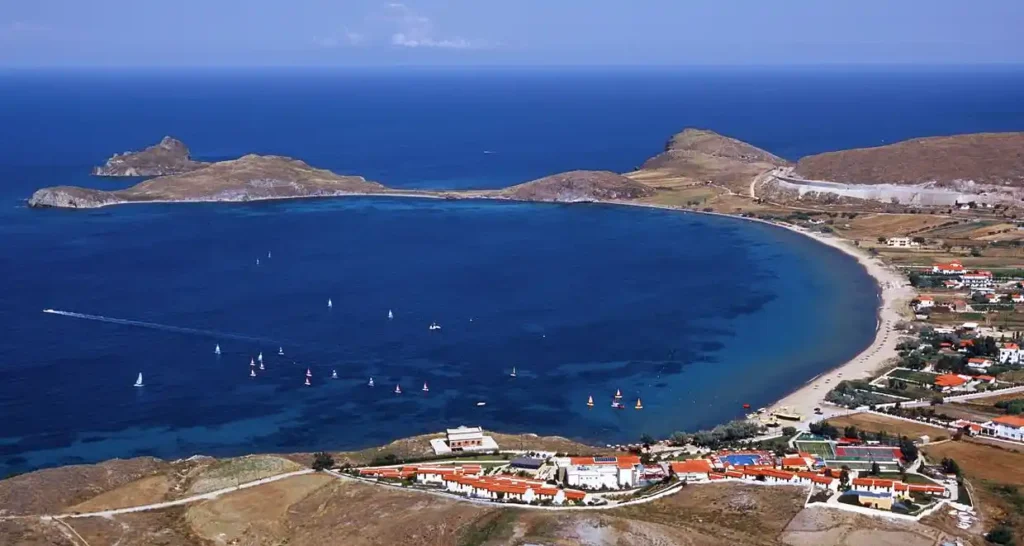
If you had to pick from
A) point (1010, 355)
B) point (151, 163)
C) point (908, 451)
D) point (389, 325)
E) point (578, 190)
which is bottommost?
point (389, 325)

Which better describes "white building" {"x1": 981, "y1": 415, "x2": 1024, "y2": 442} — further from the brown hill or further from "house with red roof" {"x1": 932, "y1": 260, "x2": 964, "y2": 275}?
the brown hill

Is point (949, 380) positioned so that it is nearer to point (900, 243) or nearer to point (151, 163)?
point (900, 243)

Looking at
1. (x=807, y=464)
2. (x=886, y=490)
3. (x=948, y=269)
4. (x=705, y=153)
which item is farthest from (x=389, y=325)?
(x=705, y=153)

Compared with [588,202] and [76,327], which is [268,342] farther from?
[588,202]

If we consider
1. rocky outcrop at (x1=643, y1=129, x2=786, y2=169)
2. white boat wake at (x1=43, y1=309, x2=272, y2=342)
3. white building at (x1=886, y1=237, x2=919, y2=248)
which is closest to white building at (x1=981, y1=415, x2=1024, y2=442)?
white boat wake at (x1=43, y1=309, x2=272, y2=342)

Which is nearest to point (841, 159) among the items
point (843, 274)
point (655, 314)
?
point (843, 274)

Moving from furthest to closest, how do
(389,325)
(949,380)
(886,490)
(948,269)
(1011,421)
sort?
(948,269), (389,325), (949,380), (1011,421), (886,490)

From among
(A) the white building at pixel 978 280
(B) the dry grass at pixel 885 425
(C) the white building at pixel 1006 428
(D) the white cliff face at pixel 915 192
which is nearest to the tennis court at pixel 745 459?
(B) the dry grass at pixel 885 425

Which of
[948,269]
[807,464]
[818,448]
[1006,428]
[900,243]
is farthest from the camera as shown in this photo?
[900,243]
